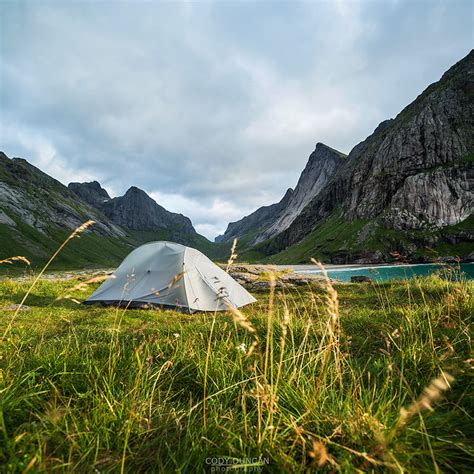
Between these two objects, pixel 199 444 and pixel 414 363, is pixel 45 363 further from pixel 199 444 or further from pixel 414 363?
pixel 414 363

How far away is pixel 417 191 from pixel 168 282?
131959 mm

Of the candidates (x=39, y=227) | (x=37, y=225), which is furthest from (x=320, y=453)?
(x=37, y=225)

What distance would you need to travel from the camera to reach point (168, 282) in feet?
42.9

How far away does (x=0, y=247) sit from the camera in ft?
349

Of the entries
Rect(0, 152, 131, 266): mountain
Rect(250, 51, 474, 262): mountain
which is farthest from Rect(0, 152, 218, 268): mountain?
Rect(250, 51, 474, 262): mountain

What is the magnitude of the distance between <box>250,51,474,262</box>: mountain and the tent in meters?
106

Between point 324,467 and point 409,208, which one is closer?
point 324,467

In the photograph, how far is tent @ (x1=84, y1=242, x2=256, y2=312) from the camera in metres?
12.9

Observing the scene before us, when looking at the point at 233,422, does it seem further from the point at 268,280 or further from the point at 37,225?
the point at 37,225

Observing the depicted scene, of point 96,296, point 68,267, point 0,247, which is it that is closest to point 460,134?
point 96,296

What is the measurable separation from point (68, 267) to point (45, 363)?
135393 millimetres

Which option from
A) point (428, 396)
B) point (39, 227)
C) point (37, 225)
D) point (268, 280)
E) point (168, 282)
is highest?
point (37, 225)

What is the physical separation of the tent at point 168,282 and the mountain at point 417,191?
348ft

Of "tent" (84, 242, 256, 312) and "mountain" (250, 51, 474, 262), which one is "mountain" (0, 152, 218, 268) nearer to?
"mountain" (250, 51, 474, 262)
